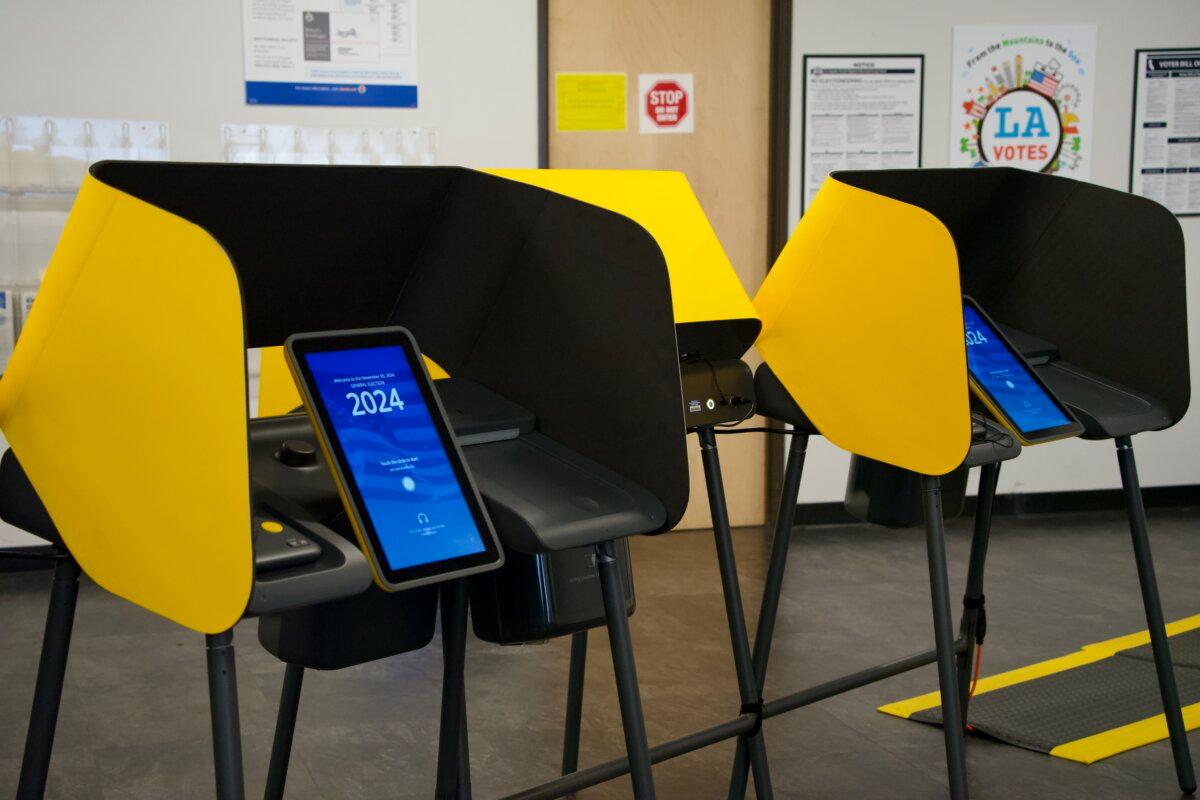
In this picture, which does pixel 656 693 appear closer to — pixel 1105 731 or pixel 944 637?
pixel 1105 731

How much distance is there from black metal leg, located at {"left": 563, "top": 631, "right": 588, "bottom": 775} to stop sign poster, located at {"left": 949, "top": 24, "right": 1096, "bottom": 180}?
2871mm

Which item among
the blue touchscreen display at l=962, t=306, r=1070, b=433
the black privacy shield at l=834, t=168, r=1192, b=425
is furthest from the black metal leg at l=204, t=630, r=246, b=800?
the black privacy shield at l=834, t=168, r=1192, b=425

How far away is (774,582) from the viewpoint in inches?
85.1

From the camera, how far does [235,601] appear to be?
3.33ft

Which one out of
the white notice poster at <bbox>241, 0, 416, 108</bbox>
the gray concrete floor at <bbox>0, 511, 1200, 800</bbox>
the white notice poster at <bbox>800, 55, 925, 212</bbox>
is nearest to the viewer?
the gray concrete floor at <bbox>0, 511, 1200, 800</bbox>

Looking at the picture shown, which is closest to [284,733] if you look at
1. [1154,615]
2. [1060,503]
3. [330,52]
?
[1154,615]

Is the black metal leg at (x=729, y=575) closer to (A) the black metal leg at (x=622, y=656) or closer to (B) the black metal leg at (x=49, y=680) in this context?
(A) the black metal leg at (x=622, y=656)

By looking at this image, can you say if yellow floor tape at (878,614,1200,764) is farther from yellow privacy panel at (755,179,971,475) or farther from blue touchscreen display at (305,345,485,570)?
blue touchscreen display at (305,345,485,570)

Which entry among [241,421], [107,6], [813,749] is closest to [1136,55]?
[813,749]

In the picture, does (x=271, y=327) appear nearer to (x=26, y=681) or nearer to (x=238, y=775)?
(x=238, y=775)

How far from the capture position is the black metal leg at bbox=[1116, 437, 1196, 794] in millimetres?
2357

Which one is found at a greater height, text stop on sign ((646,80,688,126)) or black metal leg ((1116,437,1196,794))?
text stop on sign ((646,80,688,126))

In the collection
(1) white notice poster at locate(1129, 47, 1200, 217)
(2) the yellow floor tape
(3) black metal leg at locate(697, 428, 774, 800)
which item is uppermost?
(1) white notice poster at locate(1129, 47, 1200, 217)

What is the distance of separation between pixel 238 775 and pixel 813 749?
1.78 meters
